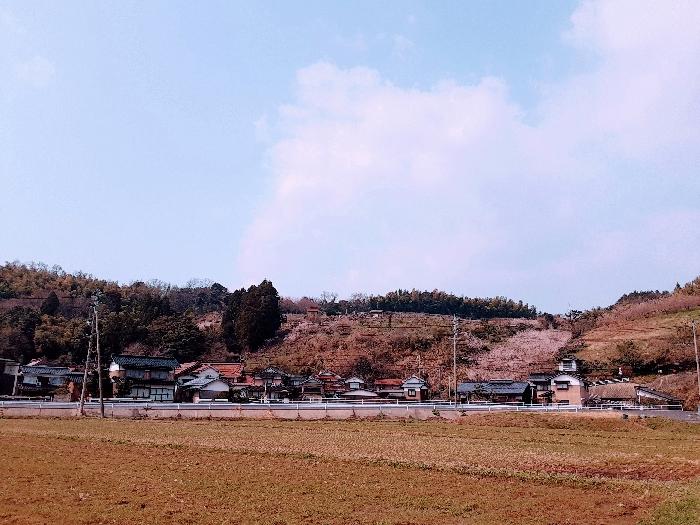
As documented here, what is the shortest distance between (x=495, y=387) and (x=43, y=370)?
192 feet

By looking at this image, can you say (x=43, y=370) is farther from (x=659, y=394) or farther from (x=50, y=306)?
(x=659, y=394)

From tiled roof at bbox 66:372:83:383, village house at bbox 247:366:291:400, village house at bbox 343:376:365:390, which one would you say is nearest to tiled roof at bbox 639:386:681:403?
village house at bbox 343:376:365:390

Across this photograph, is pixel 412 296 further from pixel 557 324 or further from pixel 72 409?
pixel 72 409

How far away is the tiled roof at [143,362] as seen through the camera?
7794 cm

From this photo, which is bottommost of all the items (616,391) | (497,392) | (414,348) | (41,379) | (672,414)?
(672,414)

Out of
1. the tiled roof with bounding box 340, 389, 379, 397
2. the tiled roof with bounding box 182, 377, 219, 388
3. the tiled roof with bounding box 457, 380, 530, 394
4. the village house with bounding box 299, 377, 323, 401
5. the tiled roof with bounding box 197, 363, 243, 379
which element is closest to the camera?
the tiled roof with bounding box 457, 380, 530, 394

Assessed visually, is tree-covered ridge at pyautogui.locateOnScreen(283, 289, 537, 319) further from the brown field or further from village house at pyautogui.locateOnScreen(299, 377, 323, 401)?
the brown field

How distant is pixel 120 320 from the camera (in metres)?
98.2

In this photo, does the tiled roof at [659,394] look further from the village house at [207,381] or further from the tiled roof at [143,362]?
the tiled roof at [143,362]

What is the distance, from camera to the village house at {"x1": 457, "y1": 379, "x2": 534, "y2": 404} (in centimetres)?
7012

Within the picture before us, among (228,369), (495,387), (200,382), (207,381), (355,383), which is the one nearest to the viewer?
(495,387)

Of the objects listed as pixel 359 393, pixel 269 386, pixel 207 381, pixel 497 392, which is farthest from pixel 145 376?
pixel 497 392

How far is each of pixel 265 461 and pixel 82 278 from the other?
131 meters

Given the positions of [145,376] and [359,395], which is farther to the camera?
[145,376]
